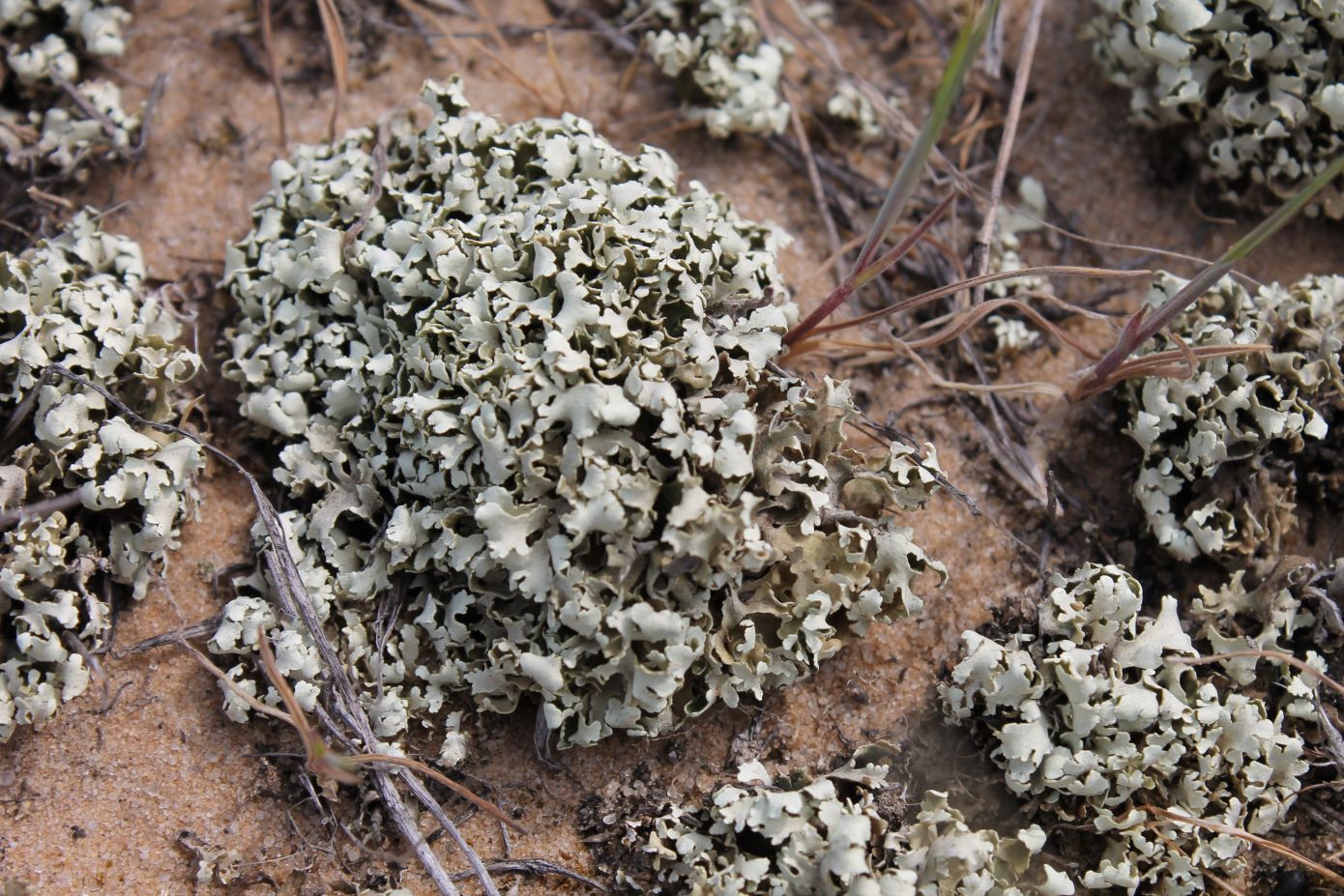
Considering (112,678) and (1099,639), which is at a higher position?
(1099,639)

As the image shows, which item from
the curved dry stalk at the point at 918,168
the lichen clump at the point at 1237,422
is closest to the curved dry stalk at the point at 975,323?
Result: the lichen clump at the point at 1237,422

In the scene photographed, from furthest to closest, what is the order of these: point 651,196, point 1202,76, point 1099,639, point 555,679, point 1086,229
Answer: point 1086,229, point 1202,76, point 651,196, point 1099,639, point 555,679

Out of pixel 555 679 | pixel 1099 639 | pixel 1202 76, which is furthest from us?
pixel 1202 76

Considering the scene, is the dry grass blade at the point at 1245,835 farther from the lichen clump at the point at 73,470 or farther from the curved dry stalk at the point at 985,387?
the lichen clump at the point at 73,470

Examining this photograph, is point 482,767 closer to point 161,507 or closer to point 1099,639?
point 161,507

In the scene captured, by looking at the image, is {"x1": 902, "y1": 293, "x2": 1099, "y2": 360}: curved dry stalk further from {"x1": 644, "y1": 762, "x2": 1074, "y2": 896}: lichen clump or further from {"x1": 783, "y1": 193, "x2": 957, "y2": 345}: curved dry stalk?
{"x1": 644, "y1": 762, "x2": 1074, "y2": 896}: lichen clump

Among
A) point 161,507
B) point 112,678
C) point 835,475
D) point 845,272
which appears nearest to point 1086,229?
point 845,272

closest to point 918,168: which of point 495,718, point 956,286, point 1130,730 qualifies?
point 956,286

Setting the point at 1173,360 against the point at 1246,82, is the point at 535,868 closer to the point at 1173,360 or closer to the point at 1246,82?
the point at 1173,360
